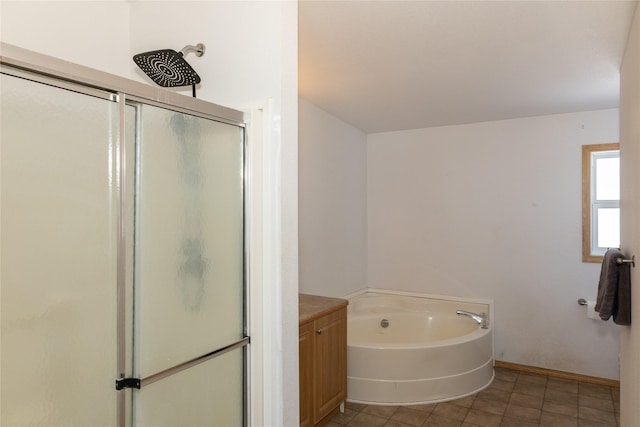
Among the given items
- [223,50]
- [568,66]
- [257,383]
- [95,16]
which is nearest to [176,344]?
[257,383]

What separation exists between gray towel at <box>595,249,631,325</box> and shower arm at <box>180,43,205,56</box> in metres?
2.27

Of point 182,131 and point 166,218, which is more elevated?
point 182,131

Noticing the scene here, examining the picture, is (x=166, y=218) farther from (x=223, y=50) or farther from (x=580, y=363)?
(x=580, y=363)

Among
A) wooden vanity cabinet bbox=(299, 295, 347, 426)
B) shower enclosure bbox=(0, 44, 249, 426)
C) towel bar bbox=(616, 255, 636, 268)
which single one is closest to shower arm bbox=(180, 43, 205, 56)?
shower enclosure bbox=(0, 44, 249, 426)

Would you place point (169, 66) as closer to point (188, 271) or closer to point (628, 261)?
point (188, 271)

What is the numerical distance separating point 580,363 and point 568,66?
2.63m

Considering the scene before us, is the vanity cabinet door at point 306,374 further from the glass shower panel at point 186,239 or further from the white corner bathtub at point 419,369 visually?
the glass shower panel at point 186,239

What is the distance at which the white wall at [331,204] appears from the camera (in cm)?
350

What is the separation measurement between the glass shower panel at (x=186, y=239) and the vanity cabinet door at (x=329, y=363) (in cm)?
113

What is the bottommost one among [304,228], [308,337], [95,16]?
[308,337]

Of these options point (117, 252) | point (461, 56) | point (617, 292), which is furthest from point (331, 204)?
point (117, 252)

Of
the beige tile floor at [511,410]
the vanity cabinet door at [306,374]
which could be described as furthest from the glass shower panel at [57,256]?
the beige tile floor at [511,410]

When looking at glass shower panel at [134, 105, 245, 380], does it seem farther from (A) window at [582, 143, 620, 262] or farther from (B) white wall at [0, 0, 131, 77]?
(A) window at [582, 143, 620, 262]

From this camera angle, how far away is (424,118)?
3951mm
